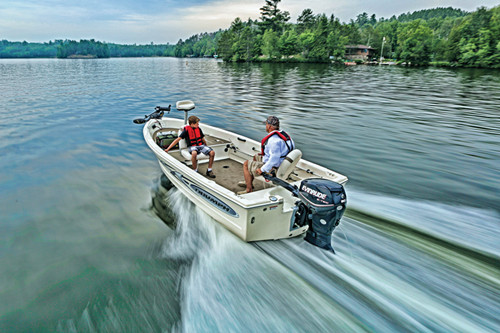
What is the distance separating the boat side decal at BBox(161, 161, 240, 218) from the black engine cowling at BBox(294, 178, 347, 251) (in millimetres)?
1093

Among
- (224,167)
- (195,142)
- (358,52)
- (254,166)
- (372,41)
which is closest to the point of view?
(254,166)

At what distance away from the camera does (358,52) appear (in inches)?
3425

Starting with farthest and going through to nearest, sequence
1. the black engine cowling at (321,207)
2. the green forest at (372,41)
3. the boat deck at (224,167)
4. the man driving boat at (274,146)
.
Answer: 1. the green forest at (372,41)
2. the boat deck at (224,167)
3. the man driving boat at (274,146)
4. the black engine cowling at (321,207)

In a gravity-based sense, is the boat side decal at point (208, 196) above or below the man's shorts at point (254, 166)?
below

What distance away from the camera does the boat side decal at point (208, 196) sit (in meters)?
4.53

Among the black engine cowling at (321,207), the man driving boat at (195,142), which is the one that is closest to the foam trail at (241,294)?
the black engine cowling at (321,207)

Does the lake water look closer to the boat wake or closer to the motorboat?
the boat wake

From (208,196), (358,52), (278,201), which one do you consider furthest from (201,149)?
(358,52)

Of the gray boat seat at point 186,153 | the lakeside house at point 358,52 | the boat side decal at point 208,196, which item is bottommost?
the boat side decal at point 208,196

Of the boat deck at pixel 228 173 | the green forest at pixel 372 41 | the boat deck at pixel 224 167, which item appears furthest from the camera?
the green forest at pixel 372 41

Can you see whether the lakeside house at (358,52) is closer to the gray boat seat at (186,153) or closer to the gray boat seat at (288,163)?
the gray boat seat at (186,153)

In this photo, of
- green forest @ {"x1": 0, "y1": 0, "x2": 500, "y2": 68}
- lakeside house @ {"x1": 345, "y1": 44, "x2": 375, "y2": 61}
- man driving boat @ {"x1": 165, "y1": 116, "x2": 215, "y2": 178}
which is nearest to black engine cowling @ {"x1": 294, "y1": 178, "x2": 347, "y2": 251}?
man driving boat @ {"x1": 165, "y1": 116, "x2": 215, "y2": 178}

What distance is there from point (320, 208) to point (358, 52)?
316 ft

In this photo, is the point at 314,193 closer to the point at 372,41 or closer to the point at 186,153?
the point at 186,153
